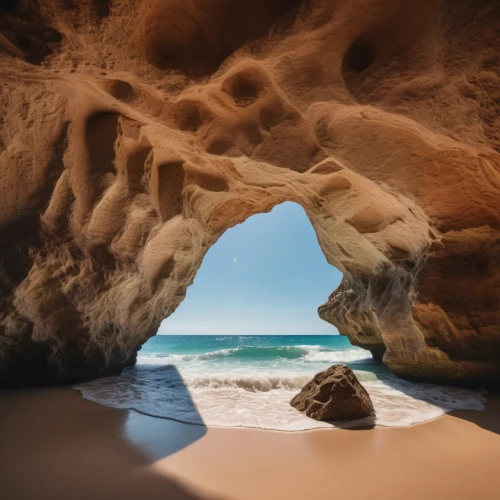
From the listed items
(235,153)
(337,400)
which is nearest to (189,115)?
(235,153)

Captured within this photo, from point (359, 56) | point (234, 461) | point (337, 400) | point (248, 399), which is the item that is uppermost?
point (359, 56)

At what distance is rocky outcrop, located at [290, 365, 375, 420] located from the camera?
340 centimetres

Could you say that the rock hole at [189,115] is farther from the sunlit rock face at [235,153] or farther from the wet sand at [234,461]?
the wet sand at [234,461]

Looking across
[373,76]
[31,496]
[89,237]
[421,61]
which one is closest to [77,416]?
[31,496]

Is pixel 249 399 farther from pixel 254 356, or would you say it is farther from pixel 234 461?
pixel 254 356

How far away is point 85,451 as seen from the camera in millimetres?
2430

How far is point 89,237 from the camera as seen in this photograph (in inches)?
185

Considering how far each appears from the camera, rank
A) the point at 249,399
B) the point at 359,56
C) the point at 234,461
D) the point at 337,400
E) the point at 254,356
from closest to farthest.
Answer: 1. the point at 234,461
2. the point at 359,56
3. the point at 337,400
4. the point at 249,399
5. the point at 254,356

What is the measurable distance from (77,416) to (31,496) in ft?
5.61

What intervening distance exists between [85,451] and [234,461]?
1185mm

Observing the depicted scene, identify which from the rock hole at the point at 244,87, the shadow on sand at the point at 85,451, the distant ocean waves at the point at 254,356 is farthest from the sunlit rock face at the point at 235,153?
the distant ocean waves at the point at 254,356

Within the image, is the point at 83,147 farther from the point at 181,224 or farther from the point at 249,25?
the point at 249,25

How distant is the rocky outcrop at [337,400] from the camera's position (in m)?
3.40

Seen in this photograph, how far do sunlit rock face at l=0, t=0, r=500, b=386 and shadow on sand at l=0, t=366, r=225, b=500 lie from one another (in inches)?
71.6
